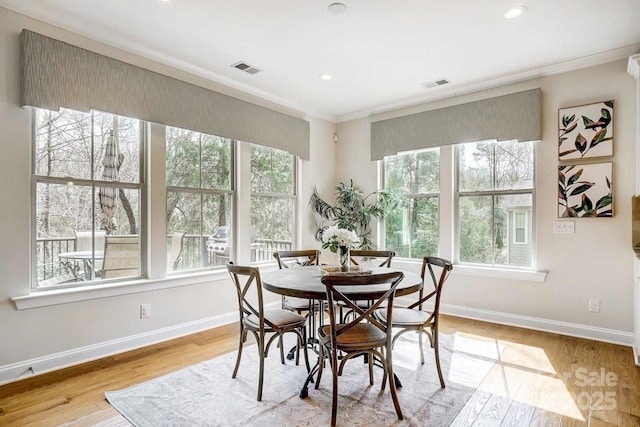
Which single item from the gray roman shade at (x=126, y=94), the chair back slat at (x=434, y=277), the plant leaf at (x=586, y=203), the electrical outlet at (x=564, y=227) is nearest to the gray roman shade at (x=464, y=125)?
the plant leaf at (x=586, y=203)

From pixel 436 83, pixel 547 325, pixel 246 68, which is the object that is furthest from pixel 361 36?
pixel 547 325

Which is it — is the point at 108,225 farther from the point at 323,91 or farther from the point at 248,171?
the point at 323,91

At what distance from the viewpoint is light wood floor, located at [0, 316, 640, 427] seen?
2.19 meters

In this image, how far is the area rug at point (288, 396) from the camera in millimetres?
2166

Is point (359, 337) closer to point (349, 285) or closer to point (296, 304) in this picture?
point (349, 285)

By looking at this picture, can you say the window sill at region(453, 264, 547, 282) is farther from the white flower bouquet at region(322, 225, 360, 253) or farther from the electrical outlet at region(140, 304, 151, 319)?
the electrical outlet at region(140, 304, 151, 319)

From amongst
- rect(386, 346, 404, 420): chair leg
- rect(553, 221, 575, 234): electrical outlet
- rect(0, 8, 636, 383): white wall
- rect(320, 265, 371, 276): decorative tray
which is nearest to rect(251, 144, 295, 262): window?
rect(0, 8, 636, 383): white wall

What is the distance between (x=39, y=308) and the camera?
8.97ft

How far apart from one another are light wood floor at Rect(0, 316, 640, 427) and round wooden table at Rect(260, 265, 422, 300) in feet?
2.79

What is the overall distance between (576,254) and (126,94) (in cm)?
462

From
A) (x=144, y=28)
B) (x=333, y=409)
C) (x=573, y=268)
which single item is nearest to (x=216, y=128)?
(x=144, y=28)

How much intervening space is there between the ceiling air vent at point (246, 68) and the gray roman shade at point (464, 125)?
6.47 feet

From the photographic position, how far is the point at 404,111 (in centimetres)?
484

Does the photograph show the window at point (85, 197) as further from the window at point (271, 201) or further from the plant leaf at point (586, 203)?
the plant leaf at point (586, 203)
